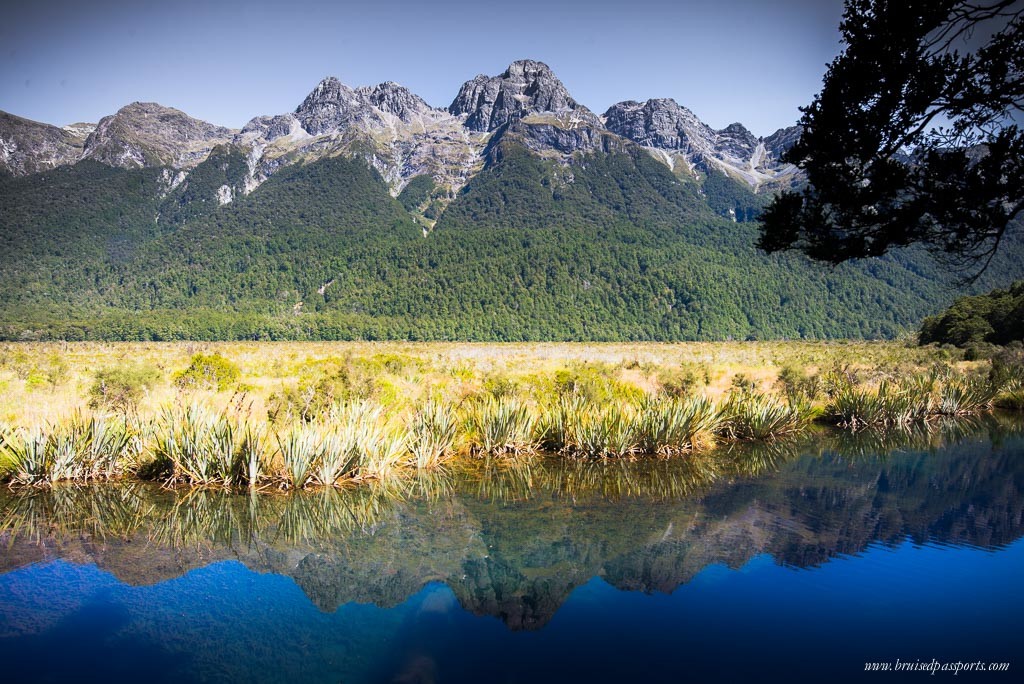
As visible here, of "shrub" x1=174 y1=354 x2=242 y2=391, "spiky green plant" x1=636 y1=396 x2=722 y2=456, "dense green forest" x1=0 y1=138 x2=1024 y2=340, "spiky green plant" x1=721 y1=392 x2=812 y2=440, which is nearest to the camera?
"spiky green plant" x1=636 y1=396 x2=722 y2=456

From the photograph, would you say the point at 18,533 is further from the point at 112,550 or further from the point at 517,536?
the point at 517,536

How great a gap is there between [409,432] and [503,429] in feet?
5.85

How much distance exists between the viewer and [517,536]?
24.4ft

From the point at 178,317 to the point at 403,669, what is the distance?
145526mm

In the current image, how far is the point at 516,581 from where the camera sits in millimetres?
6188

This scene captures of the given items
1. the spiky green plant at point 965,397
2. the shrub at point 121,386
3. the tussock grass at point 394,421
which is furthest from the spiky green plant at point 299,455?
the spiky green plant at point 965,397

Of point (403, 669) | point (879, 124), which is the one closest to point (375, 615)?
point (403, 669)

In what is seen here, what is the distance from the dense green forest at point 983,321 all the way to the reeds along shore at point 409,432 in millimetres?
23200

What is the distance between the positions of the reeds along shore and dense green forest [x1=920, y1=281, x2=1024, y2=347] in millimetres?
23200

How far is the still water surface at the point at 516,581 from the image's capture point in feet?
15.6

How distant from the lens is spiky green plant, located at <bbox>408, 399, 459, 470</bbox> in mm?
10562

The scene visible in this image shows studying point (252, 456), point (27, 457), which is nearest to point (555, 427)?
point (252, 456)

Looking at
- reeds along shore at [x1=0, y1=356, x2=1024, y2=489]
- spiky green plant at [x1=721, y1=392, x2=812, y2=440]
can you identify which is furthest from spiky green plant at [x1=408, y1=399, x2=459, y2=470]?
spiky green plant at [x1=721, y1=392, x2=812, y2=440]

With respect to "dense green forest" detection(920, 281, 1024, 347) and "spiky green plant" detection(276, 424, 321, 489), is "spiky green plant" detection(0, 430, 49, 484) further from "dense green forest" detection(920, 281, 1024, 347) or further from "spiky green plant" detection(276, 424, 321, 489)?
"dense green forest" detection(920, 281, 1024, 347)
